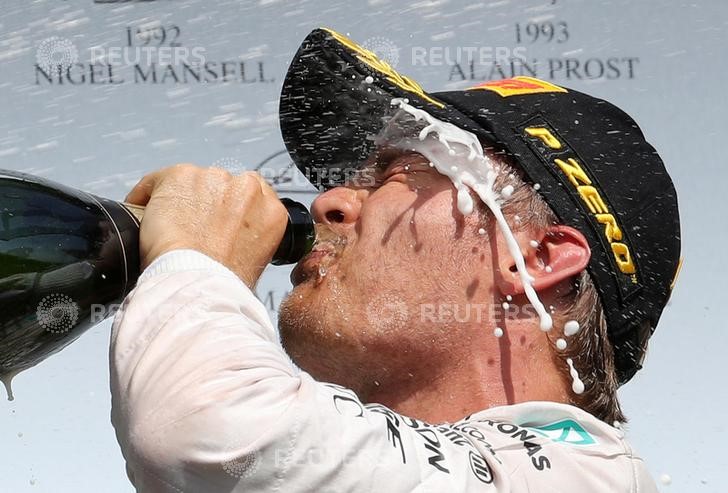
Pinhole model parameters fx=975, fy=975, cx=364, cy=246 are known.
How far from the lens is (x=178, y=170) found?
860 mm

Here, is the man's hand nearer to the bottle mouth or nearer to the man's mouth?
the bottle mouth

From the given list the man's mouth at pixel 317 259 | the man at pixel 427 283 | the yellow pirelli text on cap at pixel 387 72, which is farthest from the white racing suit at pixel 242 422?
the yellow pirelli text on cap at pixel 387 72

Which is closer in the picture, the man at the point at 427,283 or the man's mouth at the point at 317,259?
the man at the point at 427,283

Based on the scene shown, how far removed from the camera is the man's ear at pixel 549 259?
1028 millimetres

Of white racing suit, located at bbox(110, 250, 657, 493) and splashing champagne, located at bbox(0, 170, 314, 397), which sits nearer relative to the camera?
white racing suit, located at bbox(110, 250, 657, 493)

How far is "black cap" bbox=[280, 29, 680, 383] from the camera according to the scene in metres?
1.05

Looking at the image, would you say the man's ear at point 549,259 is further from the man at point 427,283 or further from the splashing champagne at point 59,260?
the splashing champagne at point 59,260

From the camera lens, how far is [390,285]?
3.36 ft

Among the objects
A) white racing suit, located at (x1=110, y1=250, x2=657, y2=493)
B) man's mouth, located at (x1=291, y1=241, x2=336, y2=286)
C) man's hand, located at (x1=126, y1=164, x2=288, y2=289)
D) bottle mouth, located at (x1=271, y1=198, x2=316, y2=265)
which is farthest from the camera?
man's mouth, located at (x1=291, y1=241, x2=336, y2=286)

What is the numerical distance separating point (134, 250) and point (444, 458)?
0.35m

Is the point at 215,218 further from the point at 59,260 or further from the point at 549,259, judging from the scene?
the point at 549,259

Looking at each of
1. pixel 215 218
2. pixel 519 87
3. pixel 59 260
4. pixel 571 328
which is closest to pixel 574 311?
pixel 571 328

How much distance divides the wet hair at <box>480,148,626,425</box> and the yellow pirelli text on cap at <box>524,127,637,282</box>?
0.04 metres

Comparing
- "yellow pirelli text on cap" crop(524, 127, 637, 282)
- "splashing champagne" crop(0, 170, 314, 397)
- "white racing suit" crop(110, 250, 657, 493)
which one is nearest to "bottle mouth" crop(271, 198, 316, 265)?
"splashing champagne" crop(0, 170, 314, 397)
